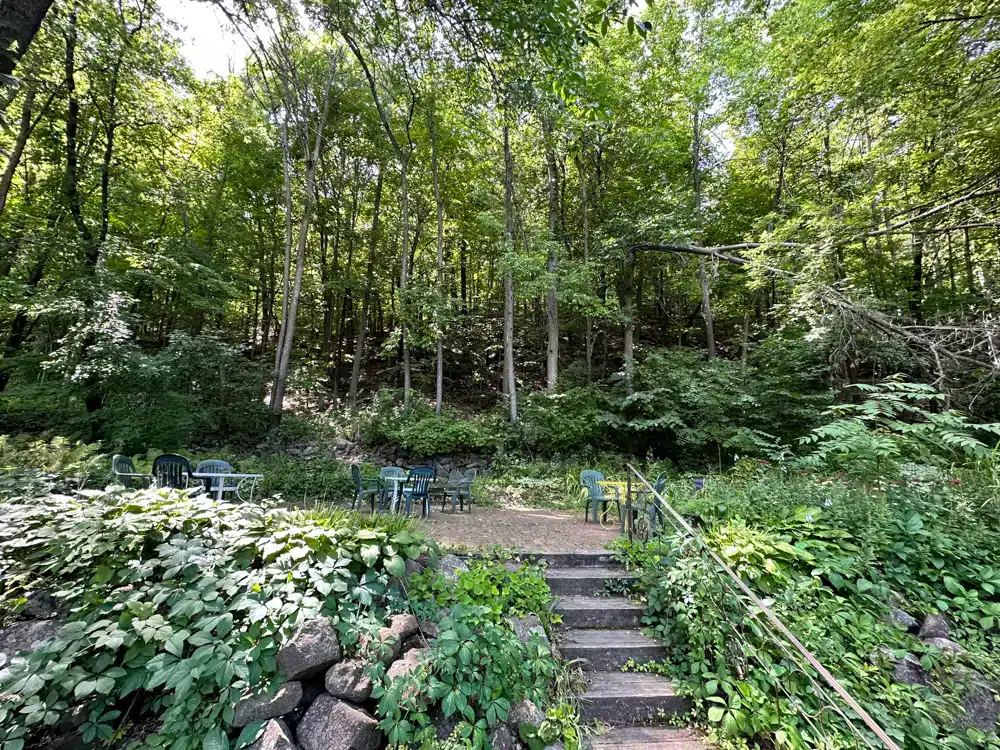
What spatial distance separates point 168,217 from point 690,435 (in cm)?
1553

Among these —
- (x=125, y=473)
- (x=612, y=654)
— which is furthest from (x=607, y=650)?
(x=125, y=473)

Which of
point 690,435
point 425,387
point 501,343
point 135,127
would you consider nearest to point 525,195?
point 501,343

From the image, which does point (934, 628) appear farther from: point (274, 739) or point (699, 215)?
point (699, 215)

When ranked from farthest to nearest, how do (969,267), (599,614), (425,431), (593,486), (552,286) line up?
1. (552,286)
2. (425,431)
3. (969,267)
4. (593,486)
5. (599,614)

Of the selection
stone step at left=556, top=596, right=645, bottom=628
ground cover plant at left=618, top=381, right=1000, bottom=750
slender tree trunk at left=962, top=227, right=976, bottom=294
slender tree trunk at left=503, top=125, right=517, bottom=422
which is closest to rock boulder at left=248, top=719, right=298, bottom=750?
stone step at left=556, top=596, right=645, bottom=628

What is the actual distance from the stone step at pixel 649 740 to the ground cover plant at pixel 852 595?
0.20 metres

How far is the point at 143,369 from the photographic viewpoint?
7438 mm

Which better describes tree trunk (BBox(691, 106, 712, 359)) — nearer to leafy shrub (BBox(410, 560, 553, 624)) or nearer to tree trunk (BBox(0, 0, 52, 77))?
leafy shrub (BBox(410, 560, 553, 624))

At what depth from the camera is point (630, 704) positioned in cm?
279

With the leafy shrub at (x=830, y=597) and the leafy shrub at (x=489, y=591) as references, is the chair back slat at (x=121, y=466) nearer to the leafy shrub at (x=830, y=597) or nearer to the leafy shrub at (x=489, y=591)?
the leafy shrub at (x=489, y=591)

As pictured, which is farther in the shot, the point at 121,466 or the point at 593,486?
the point at 593,486

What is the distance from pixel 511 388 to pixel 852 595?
7.59 meters

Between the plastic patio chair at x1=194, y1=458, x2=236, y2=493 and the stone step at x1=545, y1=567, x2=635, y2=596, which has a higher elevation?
the plastic patio chair at x1=194, y1=458, x2=236, y2=493

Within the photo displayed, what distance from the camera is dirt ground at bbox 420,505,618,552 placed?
15.2ft
